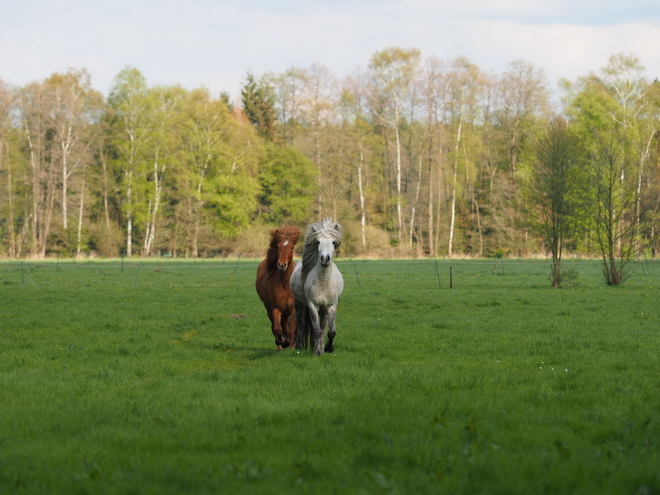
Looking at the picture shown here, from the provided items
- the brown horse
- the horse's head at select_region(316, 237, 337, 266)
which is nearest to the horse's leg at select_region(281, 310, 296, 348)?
the brown horse

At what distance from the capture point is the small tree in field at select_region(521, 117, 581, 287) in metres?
28.2

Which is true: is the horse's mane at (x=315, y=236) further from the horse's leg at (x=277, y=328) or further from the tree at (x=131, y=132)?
the tree at (x=131, y=132)

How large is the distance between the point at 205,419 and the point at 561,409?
3.56m

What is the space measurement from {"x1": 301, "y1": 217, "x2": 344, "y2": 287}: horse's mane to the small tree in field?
19.6 metres

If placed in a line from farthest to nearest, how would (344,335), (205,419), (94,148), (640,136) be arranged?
(94,148), (640,136), (344,335), (205,419)

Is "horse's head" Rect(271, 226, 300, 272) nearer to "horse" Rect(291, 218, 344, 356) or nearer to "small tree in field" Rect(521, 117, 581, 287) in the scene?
"horse" Rect(291, 218, 344, 356)

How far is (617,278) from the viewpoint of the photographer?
29438mm

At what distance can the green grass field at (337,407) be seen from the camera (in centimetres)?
497

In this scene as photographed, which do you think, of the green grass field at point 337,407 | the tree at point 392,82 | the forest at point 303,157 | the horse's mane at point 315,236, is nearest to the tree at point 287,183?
the forest at point 303,157

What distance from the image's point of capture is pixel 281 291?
479 inches

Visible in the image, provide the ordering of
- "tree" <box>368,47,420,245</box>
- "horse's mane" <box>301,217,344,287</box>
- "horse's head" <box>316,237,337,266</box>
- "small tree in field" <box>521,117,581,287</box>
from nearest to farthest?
"horse's head" <box>316,237,337,266</box> < "horse's mane" <box>301,217,344,287</box> < "small tree in field" <box>521,117,581,287</box> < "tree" <box>368,47,420,245</box>

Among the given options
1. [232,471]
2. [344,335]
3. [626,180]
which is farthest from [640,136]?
[232,471]

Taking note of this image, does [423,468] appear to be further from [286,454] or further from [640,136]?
[640,136]

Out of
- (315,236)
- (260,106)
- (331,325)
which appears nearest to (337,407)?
(331,325)
